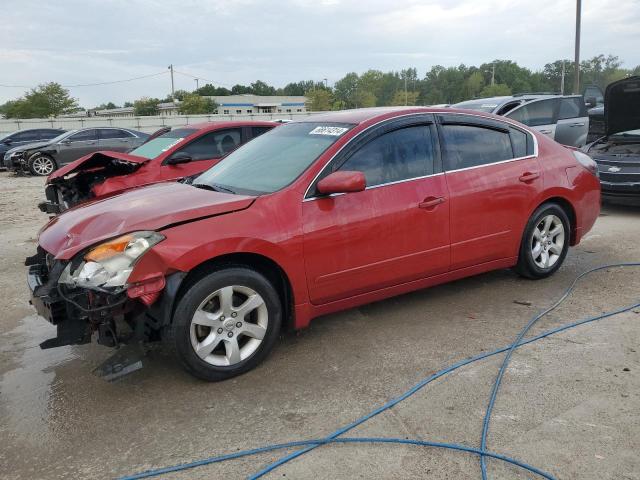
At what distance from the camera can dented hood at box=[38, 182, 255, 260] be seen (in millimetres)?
3312

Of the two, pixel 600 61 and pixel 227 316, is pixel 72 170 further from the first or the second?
pixel 600 61

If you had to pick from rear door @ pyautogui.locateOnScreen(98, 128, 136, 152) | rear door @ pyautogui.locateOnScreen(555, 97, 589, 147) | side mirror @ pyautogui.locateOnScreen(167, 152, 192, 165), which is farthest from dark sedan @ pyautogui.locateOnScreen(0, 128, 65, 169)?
rear door @ pyautogui.locateOnScreen(555, 97, 589, 147)

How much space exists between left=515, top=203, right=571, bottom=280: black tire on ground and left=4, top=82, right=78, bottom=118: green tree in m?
75.8

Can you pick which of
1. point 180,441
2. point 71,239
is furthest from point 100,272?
point 180,441

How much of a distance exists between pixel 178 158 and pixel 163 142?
0.88 meters

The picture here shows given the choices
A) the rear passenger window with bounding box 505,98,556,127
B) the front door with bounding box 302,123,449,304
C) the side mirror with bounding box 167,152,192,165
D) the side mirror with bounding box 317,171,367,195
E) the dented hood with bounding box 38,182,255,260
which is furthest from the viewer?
the rear passenger window with bounding box 505,98,556,127

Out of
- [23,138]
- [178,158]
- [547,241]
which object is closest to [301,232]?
[547,241]

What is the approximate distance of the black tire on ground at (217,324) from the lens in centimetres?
323

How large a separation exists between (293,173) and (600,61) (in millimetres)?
72816

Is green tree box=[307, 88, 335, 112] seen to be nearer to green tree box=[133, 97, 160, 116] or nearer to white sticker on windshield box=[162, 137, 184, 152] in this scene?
green tree box=[133, 97, 160, 116]

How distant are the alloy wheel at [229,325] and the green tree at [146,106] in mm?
115389

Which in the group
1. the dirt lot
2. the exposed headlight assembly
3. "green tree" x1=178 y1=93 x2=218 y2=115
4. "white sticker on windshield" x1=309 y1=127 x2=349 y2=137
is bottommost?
the dirt lot

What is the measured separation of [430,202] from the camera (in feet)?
Answer: 13.8

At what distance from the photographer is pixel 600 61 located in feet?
214
